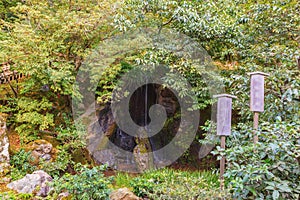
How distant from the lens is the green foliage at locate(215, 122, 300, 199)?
7.25 feet

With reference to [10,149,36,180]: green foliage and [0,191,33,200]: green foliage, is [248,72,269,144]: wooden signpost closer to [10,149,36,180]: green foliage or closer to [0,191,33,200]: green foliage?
[0,191,33,200]: green foliage

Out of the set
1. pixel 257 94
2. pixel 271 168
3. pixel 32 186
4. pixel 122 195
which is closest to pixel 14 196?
pixel 32 186

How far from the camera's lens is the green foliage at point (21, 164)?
4.14 m

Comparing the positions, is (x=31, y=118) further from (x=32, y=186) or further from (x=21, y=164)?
(x=32, y=186)

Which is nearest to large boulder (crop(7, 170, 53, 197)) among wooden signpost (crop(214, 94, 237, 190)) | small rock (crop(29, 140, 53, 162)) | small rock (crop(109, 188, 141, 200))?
small rock (crop(29, 140, 53, 162))

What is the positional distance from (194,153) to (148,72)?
265 centimetres

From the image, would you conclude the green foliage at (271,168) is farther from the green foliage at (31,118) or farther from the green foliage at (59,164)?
the green foliage at (31,118)

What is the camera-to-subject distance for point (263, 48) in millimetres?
4695

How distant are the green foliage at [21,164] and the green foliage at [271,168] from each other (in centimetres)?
366

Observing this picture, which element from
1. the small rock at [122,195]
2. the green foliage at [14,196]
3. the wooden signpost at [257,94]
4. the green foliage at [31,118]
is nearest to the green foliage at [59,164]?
the green foliage at [31,118]

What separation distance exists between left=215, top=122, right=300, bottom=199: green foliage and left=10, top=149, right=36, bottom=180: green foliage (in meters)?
3.66

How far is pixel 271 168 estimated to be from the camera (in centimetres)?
232

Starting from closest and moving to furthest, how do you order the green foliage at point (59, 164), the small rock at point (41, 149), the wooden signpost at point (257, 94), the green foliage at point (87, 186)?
the green foliage at point (87, 186) < the wooden signpost at point (257, 94) < the green foliage at point (59, 164) < the small rock at point (41, 149)

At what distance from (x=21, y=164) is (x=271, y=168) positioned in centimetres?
424
